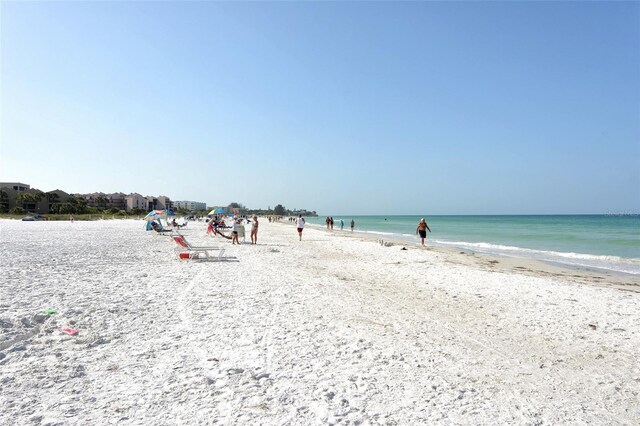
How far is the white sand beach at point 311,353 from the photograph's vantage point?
3.25m

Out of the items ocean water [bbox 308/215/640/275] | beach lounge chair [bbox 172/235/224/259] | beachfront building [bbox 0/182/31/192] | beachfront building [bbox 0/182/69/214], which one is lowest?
ocean water [bbox 308/215/640/275]

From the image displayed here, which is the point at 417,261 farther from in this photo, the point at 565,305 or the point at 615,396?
the point at 615,396

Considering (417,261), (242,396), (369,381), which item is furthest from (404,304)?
(417,261)

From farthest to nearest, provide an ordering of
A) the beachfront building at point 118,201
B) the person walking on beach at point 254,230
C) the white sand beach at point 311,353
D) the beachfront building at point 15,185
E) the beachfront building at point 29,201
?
the beachfront building at point 118,201 < the beachfront building at point 15,185 < the beachfront building at point 29,201 < the person walking on beach at point 254,230 < the white sand beach at point 311,353

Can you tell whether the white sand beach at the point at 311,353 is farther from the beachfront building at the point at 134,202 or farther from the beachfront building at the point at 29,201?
the beachfront building at the point at 134,202

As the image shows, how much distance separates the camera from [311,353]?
451cm

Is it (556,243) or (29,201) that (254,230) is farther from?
(29,201)

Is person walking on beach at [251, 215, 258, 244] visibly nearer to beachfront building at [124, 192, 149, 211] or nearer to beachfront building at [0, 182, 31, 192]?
beachfront building at [0, 182, 31, 192]

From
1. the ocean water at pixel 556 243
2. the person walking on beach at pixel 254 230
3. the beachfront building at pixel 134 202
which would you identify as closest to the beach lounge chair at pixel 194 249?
the person walking on beach at pixel 254 230

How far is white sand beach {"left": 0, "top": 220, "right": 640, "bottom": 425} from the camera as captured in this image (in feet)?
10.7

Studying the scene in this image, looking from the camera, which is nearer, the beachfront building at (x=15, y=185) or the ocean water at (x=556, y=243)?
the ocean water at (x=556, y=243)

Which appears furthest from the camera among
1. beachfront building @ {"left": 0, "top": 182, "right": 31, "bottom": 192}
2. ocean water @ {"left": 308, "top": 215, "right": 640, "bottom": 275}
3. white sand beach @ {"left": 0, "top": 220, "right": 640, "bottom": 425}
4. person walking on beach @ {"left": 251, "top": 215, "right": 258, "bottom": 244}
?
beachfront building @ {"left": 0, "top": 182, "right": 31, "bottom": 192}

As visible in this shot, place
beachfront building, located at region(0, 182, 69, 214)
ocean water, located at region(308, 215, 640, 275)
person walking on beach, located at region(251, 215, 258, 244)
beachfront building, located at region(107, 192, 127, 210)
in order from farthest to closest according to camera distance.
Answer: beachfront building, located at region(107, 192, 127, 210) < beachfront building, located at region(0, 182, 69, 214) < person walking on beach, located at region(251, 215, 258, 244) < ocean water, located at region(308, 215, 640, 275)

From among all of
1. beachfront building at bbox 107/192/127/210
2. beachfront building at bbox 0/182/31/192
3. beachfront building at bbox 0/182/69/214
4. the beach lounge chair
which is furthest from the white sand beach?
beachfront building at bbox 107/192/127/210
